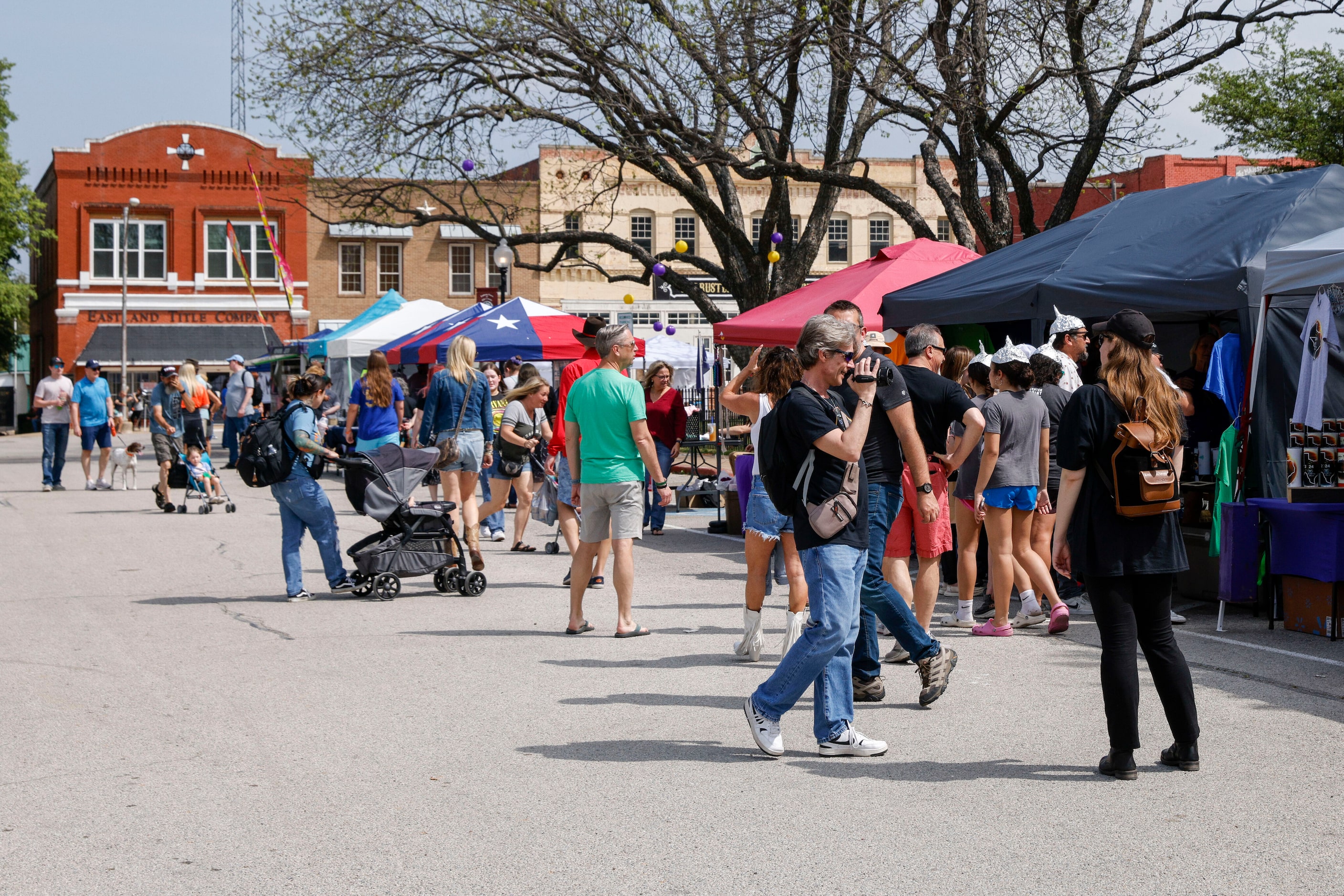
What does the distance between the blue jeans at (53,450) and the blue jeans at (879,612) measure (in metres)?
17.4

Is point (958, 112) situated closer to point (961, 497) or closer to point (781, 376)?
point (961, 497)

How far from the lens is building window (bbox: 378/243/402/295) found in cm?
5469

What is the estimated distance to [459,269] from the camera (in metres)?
55.2

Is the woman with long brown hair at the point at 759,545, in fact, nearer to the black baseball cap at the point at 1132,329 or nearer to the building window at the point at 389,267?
the black baseball cap at the point at 1132,329

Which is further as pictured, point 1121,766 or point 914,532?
point 914,532

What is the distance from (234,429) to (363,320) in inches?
127

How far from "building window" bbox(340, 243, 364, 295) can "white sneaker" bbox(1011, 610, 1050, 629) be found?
48.5 m

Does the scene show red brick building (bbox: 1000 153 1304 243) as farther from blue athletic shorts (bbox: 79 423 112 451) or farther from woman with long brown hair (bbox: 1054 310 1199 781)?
woman with long brown hair (bbox: 1054 310 1199 781)

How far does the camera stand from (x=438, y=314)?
25578mm

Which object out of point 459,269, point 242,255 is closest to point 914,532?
point 459,269

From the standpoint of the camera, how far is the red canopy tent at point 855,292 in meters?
13.6

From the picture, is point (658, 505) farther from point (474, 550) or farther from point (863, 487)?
point (863, 487)

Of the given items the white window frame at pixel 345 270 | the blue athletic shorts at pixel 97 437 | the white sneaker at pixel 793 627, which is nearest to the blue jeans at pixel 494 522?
the white sneaker at pixel 793 627

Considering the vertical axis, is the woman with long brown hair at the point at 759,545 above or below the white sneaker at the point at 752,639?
above
